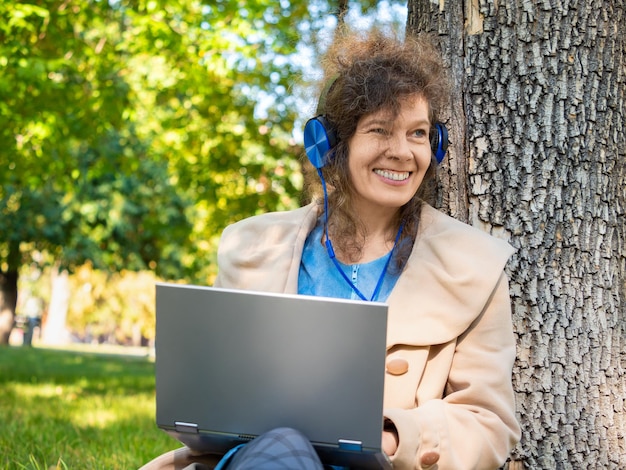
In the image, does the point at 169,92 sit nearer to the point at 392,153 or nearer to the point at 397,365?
the point at 392,153

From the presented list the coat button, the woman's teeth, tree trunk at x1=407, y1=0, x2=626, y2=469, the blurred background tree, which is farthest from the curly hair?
the blurred background tree

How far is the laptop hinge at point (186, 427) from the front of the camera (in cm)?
208

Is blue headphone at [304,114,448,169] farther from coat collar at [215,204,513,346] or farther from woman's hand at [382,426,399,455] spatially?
woman's hand at [382,426,399,455]

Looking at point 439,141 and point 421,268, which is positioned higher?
point 439,141

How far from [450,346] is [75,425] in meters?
3.62

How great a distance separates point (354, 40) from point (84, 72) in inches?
273

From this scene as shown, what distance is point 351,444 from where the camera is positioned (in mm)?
1957

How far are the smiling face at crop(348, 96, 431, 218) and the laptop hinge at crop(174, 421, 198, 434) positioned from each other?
0.93 m

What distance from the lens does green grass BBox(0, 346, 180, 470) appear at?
12.9 ft

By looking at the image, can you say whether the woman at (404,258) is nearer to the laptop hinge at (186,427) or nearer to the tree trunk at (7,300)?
the laptop hinge at (186,427)

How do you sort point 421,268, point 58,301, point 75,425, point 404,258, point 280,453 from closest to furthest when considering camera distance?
point 280,453
point 421,268
point 404,258
point 75,425
point 58,301

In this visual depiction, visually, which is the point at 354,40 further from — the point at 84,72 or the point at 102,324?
the point at 102,324

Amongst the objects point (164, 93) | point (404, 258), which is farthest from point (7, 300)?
point (404, 258)

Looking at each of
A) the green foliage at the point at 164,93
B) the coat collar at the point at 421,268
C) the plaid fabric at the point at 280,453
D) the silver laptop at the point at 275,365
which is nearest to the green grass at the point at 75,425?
the coat collar at the point at 421,268
